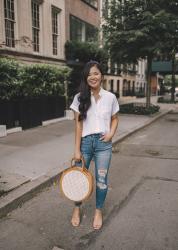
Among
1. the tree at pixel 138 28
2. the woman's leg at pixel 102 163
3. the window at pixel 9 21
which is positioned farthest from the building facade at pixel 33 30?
the woman's leg at pixel 102 163

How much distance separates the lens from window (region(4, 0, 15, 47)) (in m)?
13.2

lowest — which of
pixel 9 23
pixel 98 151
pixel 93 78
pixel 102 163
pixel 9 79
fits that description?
pixel 102 163

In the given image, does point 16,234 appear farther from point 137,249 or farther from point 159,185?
point 159,185

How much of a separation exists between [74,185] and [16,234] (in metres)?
0.94

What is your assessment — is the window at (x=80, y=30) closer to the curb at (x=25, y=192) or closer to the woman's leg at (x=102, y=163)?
the curb at (x=25, y=192)

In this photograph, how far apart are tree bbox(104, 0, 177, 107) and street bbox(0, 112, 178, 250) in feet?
34.6

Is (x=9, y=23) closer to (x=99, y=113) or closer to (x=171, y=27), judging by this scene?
(x=171, y=27)

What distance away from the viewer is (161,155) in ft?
26.2

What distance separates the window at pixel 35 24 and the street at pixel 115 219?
10605 mm

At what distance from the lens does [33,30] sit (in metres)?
15.0

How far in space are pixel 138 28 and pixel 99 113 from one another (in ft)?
45.4

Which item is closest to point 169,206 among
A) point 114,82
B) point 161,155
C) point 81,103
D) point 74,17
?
point 81,103

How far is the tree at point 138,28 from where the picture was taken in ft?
50.0

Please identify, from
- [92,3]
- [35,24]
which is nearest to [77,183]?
[35,24]
